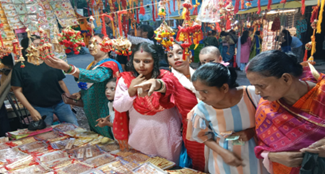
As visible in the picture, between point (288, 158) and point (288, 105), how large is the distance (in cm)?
25

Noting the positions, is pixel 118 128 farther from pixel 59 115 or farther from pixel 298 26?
pixel 298 26

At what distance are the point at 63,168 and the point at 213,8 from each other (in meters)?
1.80

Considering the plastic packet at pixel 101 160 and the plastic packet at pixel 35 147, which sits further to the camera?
the plastic packet at pixel 35 147

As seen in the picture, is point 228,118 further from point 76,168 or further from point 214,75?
point 76,168

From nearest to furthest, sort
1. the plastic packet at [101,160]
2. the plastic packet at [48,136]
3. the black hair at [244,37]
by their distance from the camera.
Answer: the plastic packet at [101,160] → the black hair at [244,37] → the plastic packet at [48,136]

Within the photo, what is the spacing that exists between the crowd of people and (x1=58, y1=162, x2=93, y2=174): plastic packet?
0.35 m

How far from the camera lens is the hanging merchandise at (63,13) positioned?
2713 millimetres

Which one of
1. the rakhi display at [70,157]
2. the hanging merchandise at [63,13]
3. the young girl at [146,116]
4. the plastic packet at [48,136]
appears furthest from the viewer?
the hanging merchandise at [63,13]

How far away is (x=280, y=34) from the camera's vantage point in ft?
5.53

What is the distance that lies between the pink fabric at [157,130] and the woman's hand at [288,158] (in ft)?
2.74

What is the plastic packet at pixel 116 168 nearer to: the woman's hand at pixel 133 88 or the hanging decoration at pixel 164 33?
the woman's hand at pixel 133 88

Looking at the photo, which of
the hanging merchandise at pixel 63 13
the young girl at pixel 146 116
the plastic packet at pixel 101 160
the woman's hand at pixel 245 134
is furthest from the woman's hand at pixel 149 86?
the hanging merchandise at pixel 63 13

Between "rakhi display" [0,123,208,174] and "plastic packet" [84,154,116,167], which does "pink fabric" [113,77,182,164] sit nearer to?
"rakhi display" [0,123,208,174]

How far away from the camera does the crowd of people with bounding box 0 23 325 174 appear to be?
98 cm
